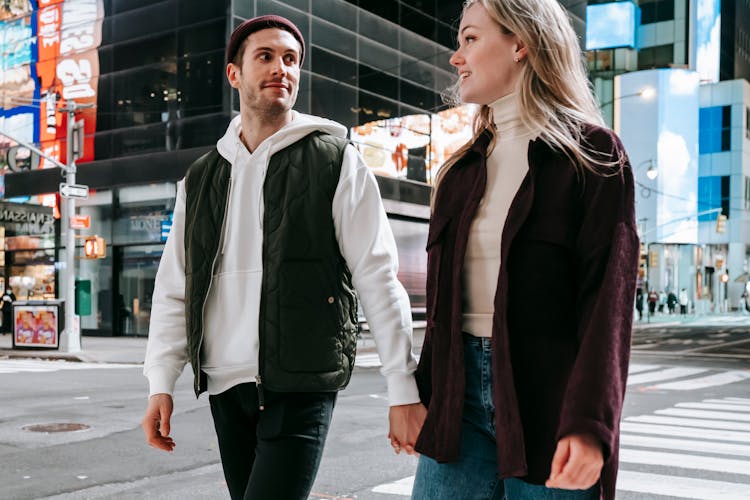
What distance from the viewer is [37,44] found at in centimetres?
3250

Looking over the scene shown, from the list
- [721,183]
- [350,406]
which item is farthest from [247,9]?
[721,183]

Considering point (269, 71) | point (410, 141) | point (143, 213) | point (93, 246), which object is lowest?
point (93, 246)

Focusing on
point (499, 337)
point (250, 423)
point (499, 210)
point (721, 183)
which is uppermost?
point (721, 183)

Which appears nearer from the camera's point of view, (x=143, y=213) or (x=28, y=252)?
(x=143, y=213)

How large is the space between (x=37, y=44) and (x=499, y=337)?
112ft

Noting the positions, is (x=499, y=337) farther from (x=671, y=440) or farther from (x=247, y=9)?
(x=247, y=9)

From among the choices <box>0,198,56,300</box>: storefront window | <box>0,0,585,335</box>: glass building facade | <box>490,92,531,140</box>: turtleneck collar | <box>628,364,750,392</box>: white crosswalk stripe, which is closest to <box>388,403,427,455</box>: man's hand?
<box>490,92,531,140</box>: turtleneck collar

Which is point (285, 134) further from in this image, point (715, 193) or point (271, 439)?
point (715, 193)

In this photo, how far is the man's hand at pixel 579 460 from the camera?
2.00m

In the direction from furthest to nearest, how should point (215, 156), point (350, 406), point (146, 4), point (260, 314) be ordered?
point (146, 4) → point (350, 406) → point (215, 156) → point (260, 314)

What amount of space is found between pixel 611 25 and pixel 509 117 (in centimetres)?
7226

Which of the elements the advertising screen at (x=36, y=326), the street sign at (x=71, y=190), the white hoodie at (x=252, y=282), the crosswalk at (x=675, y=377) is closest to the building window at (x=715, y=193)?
the crosswalk at (x=675, y=377)

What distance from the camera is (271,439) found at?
2.77 meters

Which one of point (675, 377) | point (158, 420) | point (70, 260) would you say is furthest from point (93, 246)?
point (158, 420)
